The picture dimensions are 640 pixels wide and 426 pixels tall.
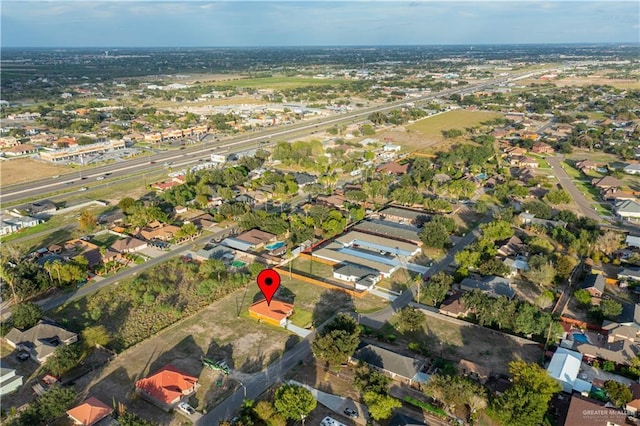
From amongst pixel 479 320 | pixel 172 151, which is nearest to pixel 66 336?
pixel 479 320

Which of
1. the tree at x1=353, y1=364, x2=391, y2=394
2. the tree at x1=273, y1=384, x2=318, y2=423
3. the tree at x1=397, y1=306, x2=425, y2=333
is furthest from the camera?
the tree at x1=397, y1=306, x2=425, y2=333

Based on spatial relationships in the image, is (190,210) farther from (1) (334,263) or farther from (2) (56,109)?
(2) (56,109)

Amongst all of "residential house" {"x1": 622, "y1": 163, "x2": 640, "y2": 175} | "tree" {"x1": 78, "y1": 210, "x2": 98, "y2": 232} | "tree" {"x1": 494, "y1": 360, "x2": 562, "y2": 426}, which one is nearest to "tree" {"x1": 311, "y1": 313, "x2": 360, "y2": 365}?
"tree" {"x1": 494, "y1": 360, "x2": 562, "y2": 426}

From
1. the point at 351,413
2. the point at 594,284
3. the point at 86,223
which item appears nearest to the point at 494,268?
the point at 594,284

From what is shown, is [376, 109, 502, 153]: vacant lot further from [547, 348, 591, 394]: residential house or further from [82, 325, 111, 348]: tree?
[82, 325, 111, 348]: tree

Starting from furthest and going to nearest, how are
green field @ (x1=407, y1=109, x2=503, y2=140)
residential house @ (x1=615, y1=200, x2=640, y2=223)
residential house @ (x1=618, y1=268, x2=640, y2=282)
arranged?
green field @ (x1=407, y1=109, x2=503, y2=140) → residential house @ (x1=615, y1=200, x2=640, y2=223) → residential house @ (x1=618, y1=268, x2=640, y2=282)

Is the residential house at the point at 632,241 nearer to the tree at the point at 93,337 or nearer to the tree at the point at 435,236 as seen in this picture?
the tree at the point at 435,236
